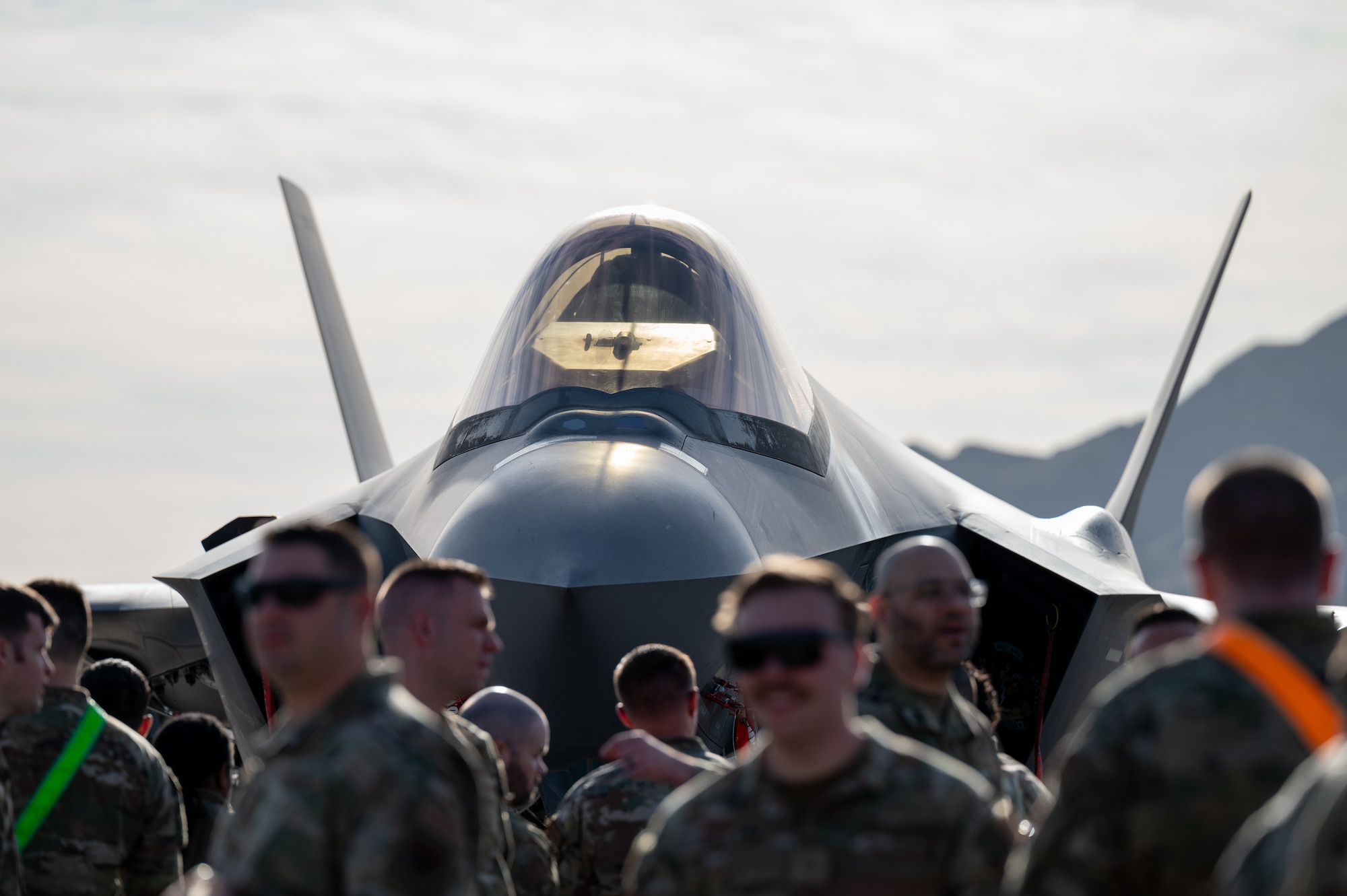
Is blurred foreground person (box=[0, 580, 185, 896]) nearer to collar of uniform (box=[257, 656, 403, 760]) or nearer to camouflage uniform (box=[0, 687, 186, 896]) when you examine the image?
camouflage uniform (box=[0, 687, 186, 896])

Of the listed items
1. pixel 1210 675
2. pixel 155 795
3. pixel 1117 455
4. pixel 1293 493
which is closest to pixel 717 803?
pixel 1210 675

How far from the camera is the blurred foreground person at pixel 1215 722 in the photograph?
104 inches

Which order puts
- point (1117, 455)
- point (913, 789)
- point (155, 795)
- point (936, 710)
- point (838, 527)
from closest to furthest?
1. point (913, 789)
2. point (936, 710)
3. point (155, 795)
4. point (838, 527)
5. point (1117, 455)

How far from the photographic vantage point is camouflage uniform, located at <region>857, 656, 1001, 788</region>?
4.16 meters

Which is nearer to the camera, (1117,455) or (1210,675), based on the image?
(1210,675)

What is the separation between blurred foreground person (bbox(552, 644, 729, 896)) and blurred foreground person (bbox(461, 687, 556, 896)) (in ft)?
0.32

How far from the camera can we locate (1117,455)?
19950 cm

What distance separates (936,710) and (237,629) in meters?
5.22

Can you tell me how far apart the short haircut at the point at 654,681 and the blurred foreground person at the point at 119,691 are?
7.74 ft

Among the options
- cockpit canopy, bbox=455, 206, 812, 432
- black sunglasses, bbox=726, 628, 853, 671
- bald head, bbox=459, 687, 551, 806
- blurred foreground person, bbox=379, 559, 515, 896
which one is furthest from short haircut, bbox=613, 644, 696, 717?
cockpit canopy, bbox=455, 206, 812, 432

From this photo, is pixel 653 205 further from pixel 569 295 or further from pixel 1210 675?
pixel 1210 675

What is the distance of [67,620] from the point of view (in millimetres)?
5328

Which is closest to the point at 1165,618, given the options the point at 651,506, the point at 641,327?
the point at 651,506

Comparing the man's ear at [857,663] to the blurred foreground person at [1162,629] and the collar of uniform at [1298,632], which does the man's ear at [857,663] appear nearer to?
the collar of uniform at [1298,632]
